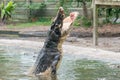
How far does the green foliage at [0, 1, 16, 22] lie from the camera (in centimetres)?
2088

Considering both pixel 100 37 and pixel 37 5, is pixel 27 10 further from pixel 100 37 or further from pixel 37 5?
pixel 100 37

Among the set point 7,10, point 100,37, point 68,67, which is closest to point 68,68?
point 68,67

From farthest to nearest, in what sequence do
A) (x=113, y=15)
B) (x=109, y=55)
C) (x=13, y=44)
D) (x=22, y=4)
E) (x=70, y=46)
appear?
1. (x=22, y=4)
2. (x=113, y=15)
3. (x=13, y=44)
4. (x=70, y=46)
5. (x=109, y=55)

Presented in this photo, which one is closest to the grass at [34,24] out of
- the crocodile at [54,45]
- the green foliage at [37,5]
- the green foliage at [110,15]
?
the green foliage at [37,5]

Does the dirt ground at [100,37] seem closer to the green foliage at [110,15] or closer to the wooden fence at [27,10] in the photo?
the green foliage at [110,15]

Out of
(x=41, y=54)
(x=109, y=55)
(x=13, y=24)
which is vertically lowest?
(x=13, y=24)

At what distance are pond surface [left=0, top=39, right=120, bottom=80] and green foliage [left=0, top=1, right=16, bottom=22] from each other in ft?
26.6

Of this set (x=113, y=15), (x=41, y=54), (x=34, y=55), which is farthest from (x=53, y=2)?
(x=41, y=54)

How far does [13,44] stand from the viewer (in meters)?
14.7

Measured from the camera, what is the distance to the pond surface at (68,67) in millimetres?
8672

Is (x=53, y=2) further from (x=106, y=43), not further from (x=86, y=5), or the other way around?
(x=106, y=43)

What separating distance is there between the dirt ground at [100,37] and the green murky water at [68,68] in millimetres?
1904

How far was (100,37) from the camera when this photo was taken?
16.1m

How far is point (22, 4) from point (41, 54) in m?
13.7
